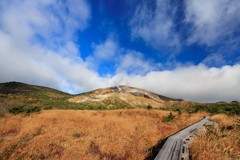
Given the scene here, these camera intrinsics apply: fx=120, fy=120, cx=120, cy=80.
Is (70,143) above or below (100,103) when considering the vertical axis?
below

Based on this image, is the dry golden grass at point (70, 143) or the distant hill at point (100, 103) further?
the distant hill at point (100, 103)

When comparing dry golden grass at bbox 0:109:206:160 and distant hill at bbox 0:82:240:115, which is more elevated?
distant hill at bbox 0:82:240:115

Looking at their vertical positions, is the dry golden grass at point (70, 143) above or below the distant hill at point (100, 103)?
below

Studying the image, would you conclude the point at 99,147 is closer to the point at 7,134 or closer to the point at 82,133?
the point at 82,133

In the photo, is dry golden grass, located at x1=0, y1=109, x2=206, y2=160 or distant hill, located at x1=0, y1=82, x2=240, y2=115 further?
distant hill, located at x1=0, y1=82, x2=240, y2=115

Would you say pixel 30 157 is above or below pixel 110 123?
below

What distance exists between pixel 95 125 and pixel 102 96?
47870 mm

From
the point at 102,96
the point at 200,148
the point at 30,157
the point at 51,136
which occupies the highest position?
the point at 102,96

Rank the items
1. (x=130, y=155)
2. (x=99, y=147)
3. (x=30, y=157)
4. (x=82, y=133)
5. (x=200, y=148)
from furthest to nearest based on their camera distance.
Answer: (x=82, y=133), (x=99, y=147), (x=130, y=155), (x=30, y=157), (x=200, y=148)

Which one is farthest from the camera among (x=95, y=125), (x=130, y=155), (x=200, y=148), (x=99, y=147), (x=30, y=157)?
(x=95, y=125)

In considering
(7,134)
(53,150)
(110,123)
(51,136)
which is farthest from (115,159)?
(7,134)

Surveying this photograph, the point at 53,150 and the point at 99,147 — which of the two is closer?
the point at 53,150

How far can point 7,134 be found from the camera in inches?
394

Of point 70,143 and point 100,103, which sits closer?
point 70,143
